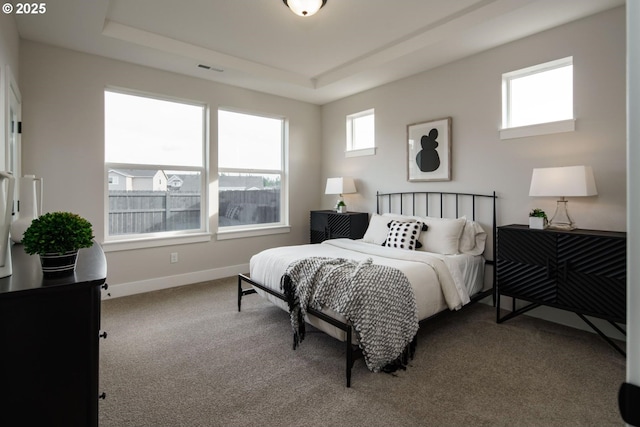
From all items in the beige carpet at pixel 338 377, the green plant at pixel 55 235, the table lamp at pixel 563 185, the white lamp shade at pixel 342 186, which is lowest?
the beige carpet at pixel 338 377

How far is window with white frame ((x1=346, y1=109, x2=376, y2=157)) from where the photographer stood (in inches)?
194

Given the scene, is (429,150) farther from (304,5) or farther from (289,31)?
(304,5)

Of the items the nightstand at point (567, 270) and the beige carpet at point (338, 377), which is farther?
the nightstand at point (567, 270)

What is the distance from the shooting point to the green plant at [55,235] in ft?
4.17


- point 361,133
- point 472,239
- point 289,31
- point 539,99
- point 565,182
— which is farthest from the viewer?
point 361,133

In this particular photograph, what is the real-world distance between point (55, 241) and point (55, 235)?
1.2 inches

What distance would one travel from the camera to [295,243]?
5.55 metres

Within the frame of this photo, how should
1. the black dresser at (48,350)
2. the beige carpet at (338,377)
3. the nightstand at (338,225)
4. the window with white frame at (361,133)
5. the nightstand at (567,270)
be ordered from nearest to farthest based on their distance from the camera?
1. the black dresser at (48,350)
2. the beige carpet at (338,377)
3. the nightstand at (567,270)
4. the nightstand at (338,225)
5. the window with white frame at (361,133)

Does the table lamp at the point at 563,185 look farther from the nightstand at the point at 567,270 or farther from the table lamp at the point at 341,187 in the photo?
the table lamp at the point at 341,187

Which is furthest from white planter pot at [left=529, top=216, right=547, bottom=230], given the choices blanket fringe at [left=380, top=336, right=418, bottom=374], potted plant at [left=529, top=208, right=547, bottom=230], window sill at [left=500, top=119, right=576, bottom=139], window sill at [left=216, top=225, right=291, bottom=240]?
window sill at [left=216, top=225, right=291, bottom=240]

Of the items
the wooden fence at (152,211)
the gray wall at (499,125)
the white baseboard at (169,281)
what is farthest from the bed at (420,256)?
the wooden fence at (152,211)

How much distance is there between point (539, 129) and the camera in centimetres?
319

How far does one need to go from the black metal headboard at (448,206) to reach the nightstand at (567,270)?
47 cm

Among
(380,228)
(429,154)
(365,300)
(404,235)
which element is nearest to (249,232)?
(380,228)
